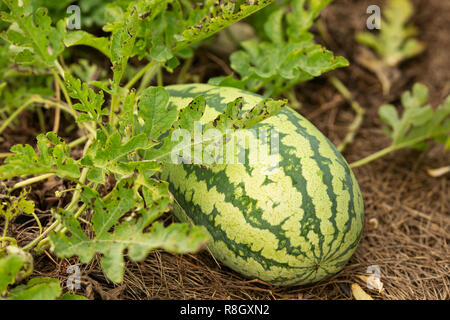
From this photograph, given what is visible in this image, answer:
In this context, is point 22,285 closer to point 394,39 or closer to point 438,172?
point 438,172

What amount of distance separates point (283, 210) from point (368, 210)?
0.88 metres

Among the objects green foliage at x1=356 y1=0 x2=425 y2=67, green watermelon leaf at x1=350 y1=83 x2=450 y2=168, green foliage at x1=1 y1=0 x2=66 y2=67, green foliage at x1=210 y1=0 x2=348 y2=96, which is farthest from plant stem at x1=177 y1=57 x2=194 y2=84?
green foliage at x1=356 y1=0 x2=425 y2=67

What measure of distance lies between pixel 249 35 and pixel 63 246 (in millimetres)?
1914

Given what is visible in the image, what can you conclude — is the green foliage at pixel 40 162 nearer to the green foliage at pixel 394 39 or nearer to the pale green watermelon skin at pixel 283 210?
the pale green watermelon skin at pixel 283 210

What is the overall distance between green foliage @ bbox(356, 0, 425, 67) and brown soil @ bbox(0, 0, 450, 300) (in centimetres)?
10

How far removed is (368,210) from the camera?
7.39ft

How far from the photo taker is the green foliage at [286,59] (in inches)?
74.1

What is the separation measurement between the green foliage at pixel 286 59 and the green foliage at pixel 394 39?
1.26m

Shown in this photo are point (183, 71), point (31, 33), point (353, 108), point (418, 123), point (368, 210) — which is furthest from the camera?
point (353, 108)

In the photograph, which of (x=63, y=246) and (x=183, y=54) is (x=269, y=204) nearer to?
(x=63, y=246)

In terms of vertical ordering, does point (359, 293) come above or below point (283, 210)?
below

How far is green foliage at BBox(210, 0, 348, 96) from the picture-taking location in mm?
1883

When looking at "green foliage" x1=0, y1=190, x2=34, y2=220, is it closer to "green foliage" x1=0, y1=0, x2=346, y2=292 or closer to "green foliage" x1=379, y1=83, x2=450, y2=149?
"green foliage" x1=0, y1=0, x2=346, y2=292

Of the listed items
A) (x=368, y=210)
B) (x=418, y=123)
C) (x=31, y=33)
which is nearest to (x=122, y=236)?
(x=31, y=33)
